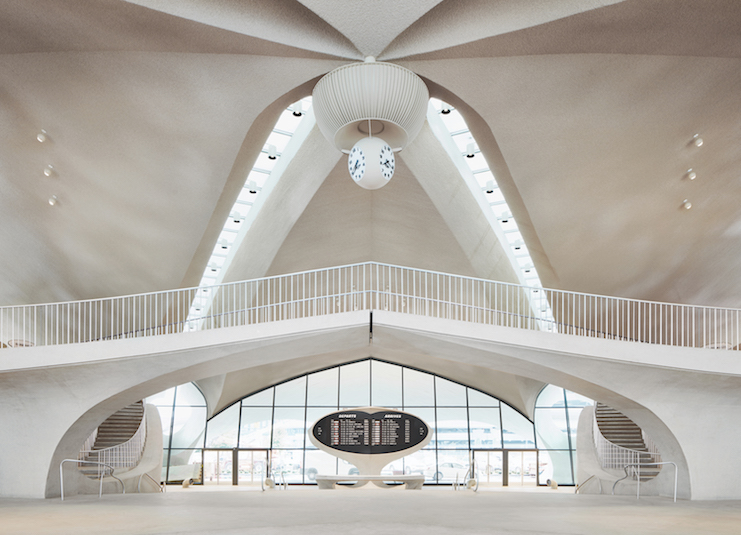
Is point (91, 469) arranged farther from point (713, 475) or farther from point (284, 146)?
point (713, 475)

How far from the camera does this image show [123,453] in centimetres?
1623

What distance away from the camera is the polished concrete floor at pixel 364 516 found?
6.97m

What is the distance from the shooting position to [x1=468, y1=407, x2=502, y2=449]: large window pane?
25.2m

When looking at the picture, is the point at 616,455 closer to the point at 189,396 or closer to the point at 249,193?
the point at 249,193

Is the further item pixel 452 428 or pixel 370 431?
pixel 452 428

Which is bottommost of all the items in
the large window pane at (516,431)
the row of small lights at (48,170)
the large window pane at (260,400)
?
the large window pane at (516,431)

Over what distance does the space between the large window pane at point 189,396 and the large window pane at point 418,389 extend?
27.9 ft

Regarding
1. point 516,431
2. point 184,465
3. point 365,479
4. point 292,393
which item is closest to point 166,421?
point 184,465

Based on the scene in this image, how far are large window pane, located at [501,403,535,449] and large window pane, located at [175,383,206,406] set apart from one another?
12.6 meters

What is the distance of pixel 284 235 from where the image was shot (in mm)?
17734

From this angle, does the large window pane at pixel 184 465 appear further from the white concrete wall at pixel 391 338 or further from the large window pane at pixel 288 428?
the white concrete wall at pixel 391 338

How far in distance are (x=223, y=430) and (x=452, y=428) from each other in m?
9.46

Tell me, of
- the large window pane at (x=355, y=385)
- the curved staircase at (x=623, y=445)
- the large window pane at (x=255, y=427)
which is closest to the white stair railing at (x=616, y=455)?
the curved staircase at (x=623, y=445)

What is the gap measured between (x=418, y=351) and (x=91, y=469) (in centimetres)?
858
